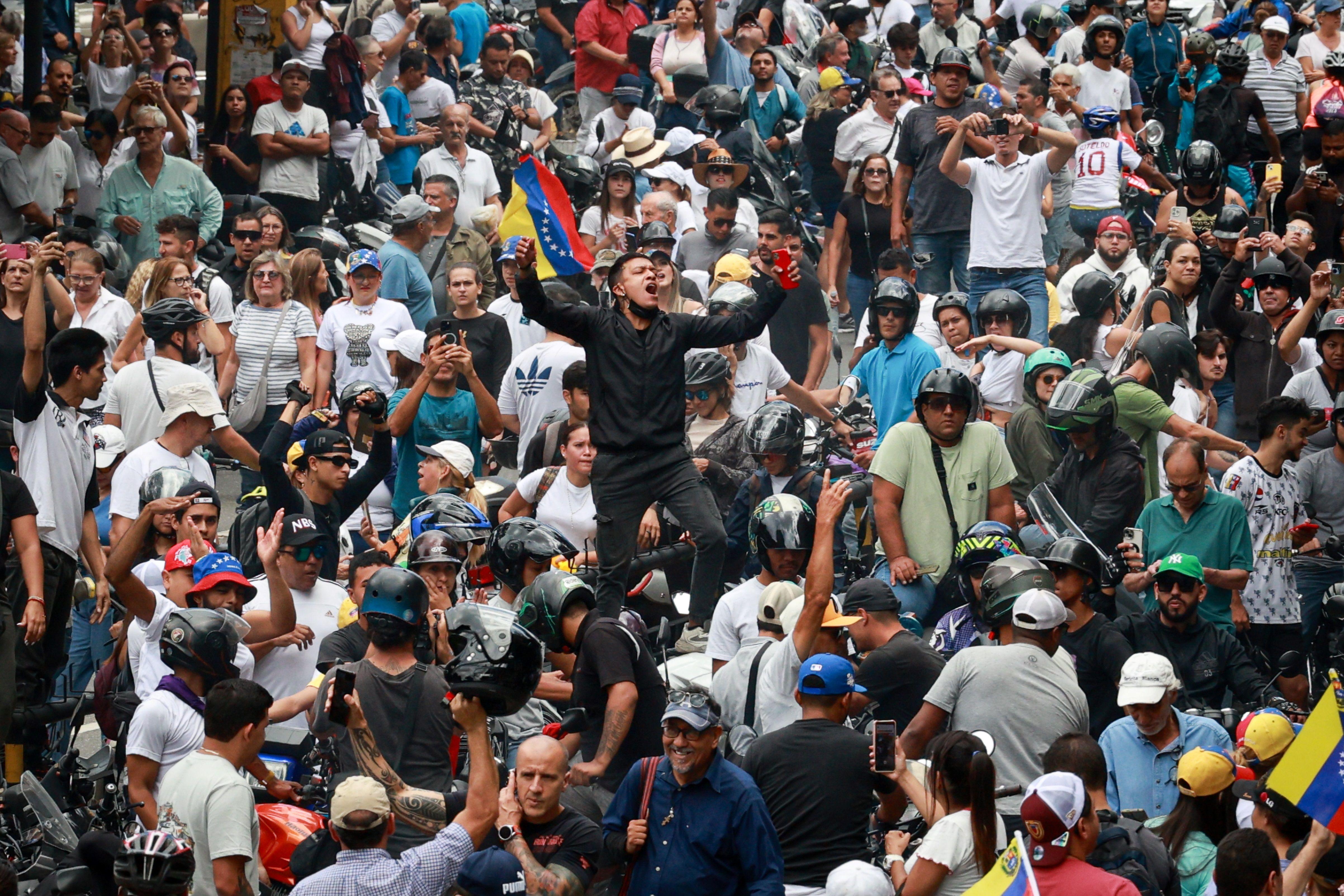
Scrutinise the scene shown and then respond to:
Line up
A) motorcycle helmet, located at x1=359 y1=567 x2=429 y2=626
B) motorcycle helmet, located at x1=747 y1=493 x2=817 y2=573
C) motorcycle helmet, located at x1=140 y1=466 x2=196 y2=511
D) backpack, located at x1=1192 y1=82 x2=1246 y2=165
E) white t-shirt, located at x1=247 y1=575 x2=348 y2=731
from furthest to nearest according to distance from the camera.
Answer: backpack, located at x1=1192 y1=82 x2=1246 y2=165 < motorcycle helmet, located at x1=140 y1=466 x2=196 y2=511 < motorcycle helmet, located at x1=747 y1=493 x2=817 y2=573 < white t-shirt, located at x1=247 y1=575 x2=348 y2=731 < motorcycle helmet, located at x1=359 y1=567 x2=429 y2=626

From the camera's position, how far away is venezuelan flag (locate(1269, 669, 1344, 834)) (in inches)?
234

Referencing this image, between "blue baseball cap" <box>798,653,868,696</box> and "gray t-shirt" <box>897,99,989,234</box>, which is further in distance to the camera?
"gray t-shirt" <box>897,99,989,234</box>

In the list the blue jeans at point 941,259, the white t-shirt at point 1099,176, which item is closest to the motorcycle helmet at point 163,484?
the blue jeans at point 941,259

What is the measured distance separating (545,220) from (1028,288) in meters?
3.63

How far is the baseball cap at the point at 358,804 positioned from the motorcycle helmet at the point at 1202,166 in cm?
904

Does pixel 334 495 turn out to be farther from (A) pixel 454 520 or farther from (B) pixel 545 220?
(B) pixel 545 220

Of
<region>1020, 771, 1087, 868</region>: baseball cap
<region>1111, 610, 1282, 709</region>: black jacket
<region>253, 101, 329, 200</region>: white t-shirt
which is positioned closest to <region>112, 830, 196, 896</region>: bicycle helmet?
<region>1020, 771, 1087, 868</region>: baseball cap

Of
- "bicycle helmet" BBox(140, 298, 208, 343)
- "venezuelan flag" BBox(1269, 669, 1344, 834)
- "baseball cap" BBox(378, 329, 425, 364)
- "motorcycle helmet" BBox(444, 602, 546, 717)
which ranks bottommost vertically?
"baseball cap" BBox(378, 329, 425, 364)

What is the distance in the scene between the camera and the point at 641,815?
21.1ft

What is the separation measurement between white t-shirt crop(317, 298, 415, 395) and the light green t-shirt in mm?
3865

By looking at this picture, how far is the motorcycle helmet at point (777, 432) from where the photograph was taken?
10.3 m

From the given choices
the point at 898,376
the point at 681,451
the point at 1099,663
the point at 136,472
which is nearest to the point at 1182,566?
the point at 1099,663

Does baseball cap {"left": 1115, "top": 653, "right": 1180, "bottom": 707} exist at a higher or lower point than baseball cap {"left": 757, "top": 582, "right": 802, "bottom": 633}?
higher

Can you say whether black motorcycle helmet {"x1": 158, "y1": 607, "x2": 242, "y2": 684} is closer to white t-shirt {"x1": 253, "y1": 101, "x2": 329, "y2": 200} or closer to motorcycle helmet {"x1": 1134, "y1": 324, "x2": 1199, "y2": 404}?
motorcycle helmet {"x1": 1134, "y1": 324, "x2": 1199, "y2": 404}
